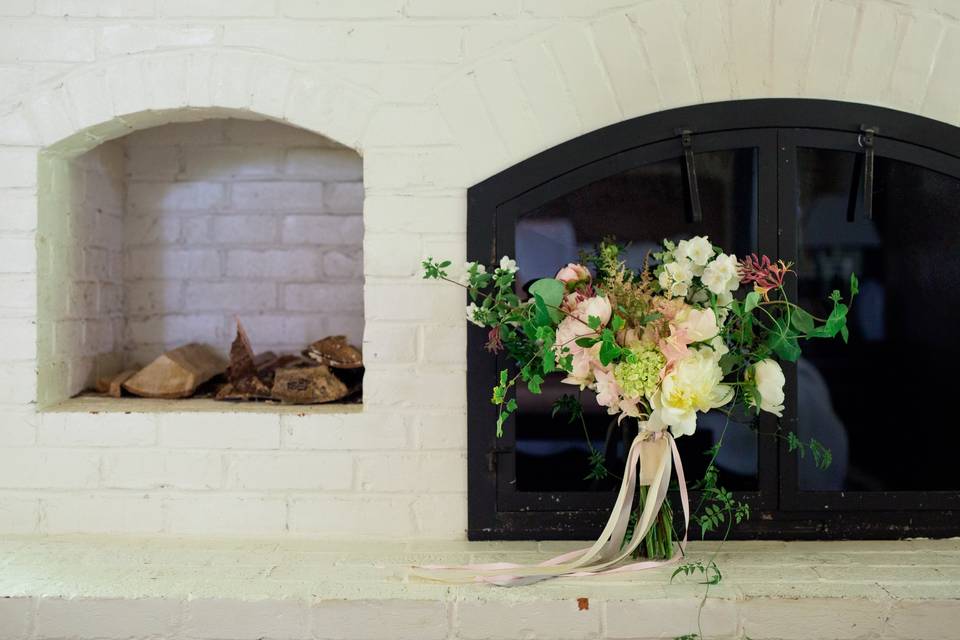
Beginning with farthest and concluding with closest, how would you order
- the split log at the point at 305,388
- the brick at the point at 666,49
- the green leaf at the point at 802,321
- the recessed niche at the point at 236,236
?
the recessed niche at the point at 236,236 < the split log at the point at 305,388 < the brick at the point at 666,49 < the green leaf at the point at 802,321

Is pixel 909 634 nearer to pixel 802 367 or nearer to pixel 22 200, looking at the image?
pixel 802 367

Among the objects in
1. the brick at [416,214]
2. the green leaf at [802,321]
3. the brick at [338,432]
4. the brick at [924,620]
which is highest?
the brick at [416,214]

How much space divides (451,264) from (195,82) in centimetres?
71

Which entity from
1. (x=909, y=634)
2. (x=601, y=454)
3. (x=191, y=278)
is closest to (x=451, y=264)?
(x=601, y=454)

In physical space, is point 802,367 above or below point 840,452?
above

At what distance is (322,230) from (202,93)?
0.57m

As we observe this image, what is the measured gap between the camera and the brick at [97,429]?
202 centimetres

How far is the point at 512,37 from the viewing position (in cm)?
199

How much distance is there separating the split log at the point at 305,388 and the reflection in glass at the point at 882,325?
1.09 m

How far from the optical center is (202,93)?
200 centimetres

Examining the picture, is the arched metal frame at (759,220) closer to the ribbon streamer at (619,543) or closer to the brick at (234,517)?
the ribbon streamer at (619,543)

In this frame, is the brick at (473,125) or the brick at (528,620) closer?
the brick at (528,620)

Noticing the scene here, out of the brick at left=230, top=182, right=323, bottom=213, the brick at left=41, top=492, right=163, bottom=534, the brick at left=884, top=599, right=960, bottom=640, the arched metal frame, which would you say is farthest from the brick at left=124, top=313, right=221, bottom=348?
the brick at left=884, top=599, right=960, bottom=640

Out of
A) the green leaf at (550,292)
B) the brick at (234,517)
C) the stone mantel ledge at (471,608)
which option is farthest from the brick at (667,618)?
the brick at (234,517)
